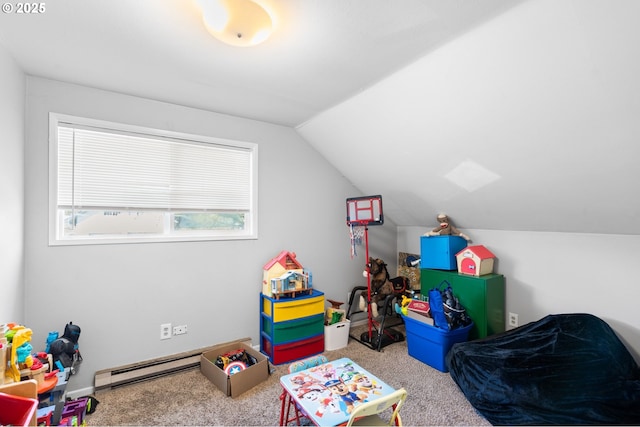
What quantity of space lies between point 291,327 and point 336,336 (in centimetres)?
55

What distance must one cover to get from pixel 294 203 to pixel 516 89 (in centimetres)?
223

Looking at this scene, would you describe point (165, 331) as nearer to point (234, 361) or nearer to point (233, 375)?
point (234, 361)

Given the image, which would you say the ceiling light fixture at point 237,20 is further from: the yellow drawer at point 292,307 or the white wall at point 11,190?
the yellow drawer at point 292,307

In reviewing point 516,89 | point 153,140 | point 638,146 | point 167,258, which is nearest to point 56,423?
point 167,258

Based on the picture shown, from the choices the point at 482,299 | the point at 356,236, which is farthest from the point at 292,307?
the point at 482,299

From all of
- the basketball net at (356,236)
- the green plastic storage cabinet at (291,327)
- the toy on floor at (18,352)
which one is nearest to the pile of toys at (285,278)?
the green plastic storage cabinet at (291,327)

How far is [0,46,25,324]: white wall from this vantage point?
1.80 m

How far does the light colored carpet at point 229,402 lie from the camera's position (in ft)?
6.68

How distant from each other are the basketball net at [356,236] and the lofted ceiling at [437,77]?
3.27 ft

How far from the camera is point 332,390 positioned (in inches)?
66.9

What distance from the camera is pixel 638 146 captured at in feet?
5.51

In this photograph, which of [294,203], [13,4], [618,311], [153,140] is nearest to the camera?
[13,4]

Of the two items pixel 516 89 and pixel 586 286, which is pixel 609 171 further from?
pixel 586 286

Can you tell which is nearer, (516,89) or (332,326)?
(516,89)
